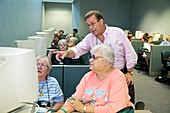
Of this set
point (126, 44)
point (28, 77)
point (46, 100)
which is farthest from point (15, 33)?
point (28, 77)

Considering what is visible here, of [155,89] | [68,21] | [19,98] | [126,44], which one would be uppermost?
[68,21]

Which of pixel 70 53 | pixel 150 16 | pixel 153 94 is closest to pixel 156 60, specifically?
pixel 153 94

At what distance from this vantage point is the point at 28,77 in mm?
995

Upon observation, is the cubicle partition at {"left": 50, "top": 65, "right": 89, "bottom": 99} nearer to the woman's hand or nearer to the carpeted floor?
the woman's hand

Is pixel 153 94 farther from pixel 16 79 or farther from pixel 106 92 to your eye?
pixel 16 79

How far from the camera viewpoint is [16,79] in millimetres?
939

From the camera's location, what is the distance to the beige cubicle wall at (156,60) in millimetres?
6972

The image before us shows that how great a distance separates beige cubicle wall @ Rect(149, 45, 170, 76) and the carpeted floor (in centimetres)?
29

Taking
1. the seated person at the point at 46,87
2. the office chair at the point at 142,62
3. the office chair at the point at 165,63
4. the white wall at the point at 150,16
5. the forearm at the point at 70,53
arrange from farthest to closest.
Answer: the white wall at the point at 150,16, the office chair at the point at 142,62, the office chair at the point at 165,63, the forearm at the point at 70,53, the seated person at the point at 46,87

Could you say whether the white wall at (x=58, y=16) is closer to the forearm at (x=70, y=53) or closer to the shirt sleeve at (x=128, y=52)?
the forearm at (x=70, y=53)

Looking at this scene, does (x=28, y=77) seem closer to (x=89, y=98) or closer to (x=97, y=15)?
(x=89, y=98)

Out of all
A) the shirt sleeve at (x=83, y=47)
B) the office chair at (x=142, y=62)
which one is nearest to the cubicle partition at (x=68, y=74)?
the shirt sleeve at (x=83, y=47)

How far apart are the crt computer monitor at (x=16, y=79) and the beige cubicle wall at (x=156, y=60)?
6.37 meters

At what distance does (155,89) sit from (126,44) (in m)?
3.55
